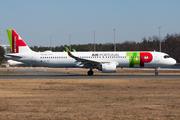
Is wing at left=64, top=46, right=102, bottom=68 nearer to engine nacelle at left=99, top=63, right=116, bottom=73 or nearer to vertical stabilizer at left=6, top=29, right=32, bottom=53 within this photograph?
engine nacelle at left=99, top=63, right=116, bottom=73

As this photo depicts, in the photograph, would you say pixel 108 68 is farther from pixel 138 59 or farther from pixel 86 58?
pixel 138 59

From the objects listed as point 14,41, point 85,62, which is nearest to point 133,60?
point 85,62

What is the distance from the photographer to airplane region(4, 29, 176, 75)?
3525cm

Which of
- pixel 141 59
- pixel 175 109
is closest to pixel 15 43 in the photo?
pixel 141 59

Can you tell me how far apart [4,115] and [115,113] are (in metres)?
4.57

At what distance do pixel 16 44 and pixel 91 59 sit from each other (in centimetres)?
1102

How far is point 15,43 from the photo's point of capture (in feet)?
121

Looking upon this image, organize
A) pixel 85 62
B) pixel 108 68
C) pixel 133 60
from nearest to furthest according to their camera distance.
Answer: pixel 108 68 < pixel 85 62 < pixel 133 60

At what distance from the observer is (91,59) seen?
117ft

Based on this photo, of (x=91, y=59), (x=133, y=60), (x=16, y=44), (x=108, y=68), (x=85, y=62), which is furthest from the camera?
(x=16, y=44)

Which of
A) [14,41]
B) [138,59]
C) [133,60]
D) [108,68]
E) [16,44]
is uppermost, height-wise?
[14,41]

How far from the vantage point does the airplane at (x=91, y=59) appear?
3525 centimetres

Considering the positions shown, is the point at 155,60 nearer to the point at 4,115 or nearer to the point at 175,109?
the point at 175,109

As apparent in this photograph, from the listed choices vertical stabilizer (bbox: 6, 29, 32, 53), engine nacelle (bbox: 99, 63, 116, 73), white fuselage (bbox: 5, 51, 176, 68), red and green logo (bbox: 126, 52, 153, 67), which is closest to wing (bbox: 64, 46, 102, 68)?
white fuselage (bbox: 5, 51, 176, 68)
